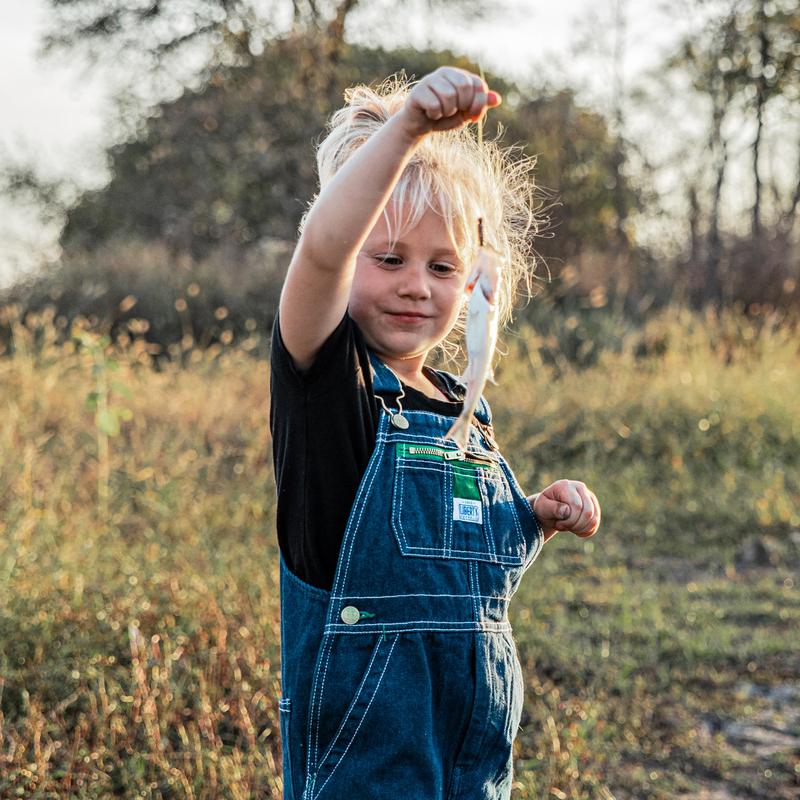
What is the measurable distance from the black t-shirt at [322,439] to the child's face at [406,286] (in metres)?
0.09

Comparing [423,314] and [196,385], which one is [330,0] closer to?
[196,385]

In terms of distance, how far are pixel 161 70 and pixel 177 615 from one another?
12.0m

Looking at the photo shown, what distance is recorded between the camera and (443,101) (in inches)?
43.3

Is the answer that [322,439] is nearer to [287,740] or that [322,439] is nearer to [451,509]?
[451,509]

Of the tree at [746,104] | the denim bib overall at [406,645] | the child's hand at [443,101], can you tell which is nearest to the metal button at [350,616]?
the denim bib overall at [406,645]

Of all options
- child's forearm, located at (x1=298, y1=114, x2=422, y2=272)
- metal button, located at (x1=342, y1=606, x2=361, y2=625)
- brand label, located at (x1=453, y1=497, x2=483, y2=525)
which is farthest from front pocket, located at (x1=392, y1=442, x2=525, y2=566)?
child's forearm, located at (x1=298, y1=114, x2=422, y2=272)

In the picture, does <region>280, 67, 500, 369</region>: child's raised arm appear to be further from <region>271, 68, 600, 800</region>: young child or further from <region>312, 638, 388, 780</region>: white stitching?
<region>312, 638, 388, 780</region>: white stitching

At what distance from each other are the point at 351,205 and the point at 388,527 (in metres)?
0.53

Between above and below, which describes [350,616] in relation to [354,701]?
above

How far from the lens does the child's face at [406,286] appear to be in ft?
4.84

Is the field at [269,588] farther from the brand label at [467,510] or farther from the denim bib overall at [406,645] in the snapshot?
the brand label at [467,510]

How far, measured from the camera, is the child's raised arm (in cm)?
112

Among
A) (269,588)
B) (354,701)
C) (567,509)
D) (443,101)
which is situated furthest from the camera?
(269,588)

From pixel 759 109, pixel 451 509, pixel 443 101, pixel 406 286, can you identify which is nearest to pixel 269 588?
pixel 451 509
